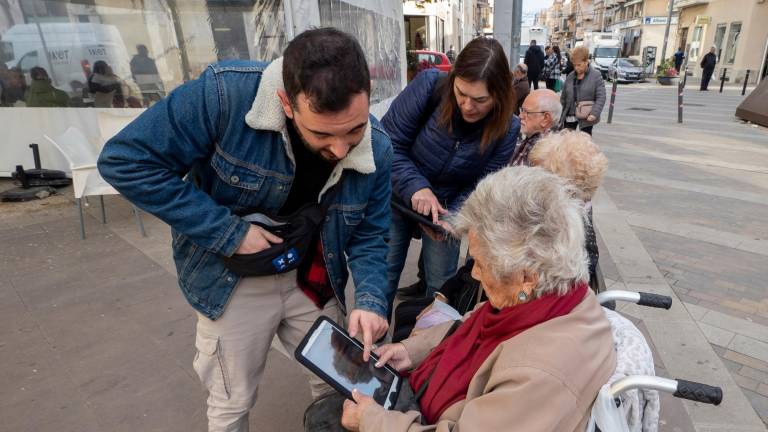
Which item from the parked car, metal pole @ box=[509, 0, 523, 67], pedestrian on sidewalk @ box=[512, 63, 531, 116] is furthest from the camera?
the parked car

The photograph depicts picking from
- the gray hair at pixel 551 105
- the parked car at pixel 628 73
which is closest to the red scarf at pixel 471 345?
the gray hair at pixel 551 105

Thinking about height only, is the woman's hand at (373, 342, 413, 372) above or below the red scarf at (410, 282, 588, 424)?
below

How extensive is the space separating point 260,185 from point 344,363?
61cm

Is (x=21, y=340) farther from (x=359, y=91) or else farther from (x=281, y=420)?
(x=359, y=91)

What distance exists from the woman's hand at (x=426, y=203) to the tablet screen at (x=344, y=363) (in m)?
0.91

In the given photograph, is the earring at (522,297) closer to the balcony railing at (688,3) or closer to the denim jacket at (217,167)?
the denim jacket at (217,167)

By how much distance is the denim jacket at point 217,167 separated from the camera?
124 cm

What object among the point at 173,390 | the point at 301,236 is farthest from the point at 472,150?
the point at 173,390

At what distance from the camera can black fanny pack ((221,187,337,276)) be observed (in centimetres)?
142

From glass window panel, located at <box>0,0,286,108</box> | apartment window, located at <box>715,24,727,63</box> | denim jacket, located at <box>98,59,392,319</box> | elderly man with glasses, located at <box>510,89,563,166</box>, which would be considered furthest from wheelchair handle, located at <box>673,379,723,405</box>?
apartment window, located at <box>715,24,727,63</box>

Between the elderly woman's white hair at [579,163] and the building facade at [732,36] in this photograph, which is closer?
the elderly woman's white hair at [579,163]

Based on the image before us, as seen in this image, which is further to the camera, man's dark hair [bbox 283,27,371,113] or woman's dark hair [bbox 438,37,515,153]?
woman's dark hair [bbox 438,37,515,153]

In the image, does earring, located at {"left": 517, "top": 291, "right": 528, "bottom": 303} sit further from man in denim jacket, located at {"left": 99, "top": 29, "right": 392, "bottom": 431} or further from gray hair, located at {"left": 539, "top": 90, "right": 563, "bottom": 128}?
gray hair, located at {"left": 539, "top": 90, "right": 563, "bottom": 128}

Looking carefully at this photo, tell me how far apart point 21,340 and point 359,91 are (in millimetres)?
2951
